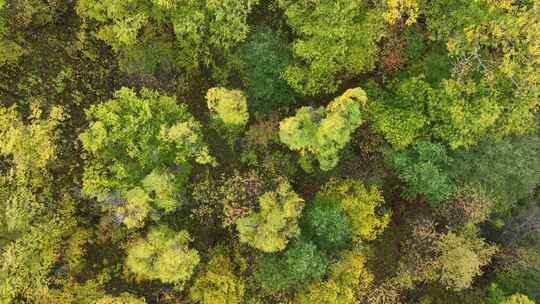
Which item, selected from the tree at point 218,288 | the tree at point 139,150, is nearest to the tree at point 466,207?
the tree at point 218,288

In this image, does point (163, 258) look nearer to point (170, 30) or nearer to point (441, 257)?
point (170, 30)

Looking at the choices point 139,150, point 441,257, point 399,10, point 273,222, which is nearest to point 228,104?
point 139,150

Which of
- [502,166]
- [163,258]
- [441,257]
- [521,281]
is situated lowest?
[521,281]

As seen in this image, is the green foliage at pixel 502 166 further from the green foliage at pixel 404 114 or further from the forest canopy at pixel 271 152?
the green foliage at pixel 404 114

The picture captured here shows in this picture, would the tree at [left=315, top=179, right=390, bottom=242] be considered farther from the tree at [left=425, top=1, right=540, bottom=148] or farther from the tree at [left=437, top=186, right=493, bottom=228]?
the tree at [left=425, top=1, right=540, bottom=148]

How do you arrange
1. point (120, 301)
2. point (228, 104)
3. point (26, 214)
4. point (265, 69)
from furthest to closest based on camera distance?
1. point (265, 69)
2. point (26, 214)
3. point (120, 301)
4. point (228, 104)

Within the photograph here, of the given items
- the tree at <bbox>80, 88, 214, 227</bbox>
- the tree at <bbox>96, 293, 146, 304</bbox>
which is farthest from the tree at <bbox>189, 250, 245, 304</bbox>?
the tree at <bbox>80, 88, 214, 227</bbox>
